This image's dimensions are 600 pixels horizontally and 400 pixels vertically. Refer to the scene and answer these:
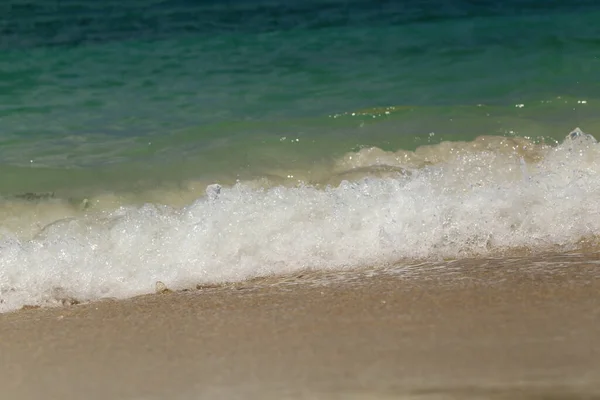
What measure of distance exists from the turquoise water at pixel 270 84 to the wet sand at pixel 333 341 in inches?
68.4

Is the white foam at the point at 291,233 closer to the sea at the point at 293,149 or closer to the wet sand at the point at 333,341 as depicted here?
the sea at the point at 293,149

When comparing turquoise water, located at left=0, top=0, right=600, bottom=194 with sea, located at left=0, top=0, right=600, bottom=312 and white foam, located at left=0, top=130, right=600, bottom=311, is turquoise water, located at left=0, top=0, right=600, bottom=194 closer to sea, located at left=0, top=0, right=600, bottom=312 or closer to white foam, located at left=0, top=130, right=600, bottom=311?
sea, located at left=0, top=0, right=600, bottom=312

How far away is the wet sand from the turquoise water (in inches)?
68.4

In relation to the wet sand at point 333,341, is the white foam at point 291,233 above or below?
above

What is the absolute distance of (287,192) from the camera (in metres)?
4.19

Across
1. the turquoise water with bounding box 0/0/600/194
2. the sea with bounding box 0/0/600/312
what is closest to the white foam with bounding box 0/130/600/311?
the sea with bounding box 0/0/600/312

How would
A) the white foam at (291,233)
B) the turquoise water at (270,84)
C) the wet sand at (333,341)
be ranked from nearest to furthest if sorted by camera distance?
the wet sand at (333,341), the white foam at (291,233), the turquoise water at (270,84)

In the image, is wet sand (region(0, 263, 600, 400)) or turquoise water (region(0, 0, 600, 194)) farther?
turquoise water (region(0, 0, 600, 194))

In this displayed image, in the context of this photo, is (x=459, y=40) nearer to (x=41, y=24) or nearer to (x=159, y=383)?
(x=41, y=24)

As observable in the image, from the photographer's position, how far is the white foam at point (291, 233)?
3797 millimetres

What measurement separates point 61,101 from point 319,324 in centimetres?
474

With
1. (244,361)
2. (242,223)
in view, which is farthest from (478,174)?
(244,361)

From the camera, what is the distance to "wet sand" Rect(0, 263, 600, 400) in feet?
8.40

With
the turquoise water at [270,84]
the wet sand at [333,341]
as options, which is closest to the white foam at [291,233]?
the wet sand at [333,341]
